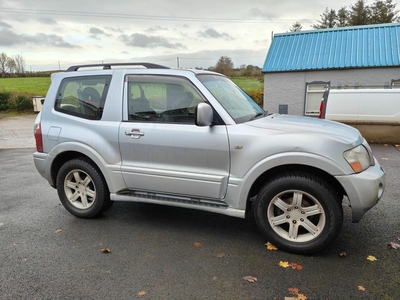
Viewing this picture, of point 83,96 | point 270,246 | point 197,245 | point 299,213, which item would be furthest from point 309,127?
point 83,96

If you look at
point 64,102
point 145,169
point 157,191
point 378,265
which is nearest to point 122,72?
point 64,102

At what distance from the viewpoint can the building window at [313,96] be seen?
15.3m

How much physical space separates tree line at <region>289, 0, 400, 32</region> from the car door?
3386 centimetres

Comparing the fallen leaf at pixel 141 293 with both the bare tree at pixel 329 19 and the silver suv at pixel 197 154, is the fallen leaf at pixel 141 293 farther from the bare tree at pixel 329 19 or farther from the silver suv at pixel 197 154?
the bare tree at pixel 329 19

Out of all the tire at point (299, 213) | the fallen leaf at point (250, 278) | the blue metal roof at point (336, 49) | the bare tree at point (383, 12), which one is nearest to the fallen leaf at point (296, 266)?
the tire at point (299, 213)

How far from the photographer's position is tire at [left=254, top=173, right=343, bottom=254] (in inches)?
116

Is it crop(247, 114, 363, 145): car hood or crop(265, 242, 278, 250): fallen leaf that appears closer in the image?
crop(247, 114, 363, 145): car hood

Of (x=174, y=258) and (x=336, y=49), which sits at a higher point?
(x=336, y=49)

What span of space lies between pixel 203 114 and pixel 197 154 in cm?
48

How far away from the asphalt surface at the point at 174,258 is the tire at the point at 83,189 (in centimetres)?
17

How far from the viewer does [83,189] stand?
4.06 metres

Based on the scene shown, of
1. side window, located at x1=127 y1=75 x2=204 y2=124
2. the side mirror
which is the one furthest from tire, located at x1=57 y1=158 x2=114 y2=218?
the side mirror

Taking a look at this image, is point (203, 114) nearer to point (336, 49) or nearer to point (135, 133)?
point (135, 133)

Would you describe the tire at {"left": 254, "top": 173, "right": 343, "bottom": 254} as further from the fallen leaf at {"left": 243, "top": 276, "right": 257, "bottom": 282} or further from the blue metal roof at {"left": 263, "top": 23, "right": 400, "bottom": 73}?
the blue metal roof at {"left": 263, "top": 23, "right": 400, "bottom": 73}
